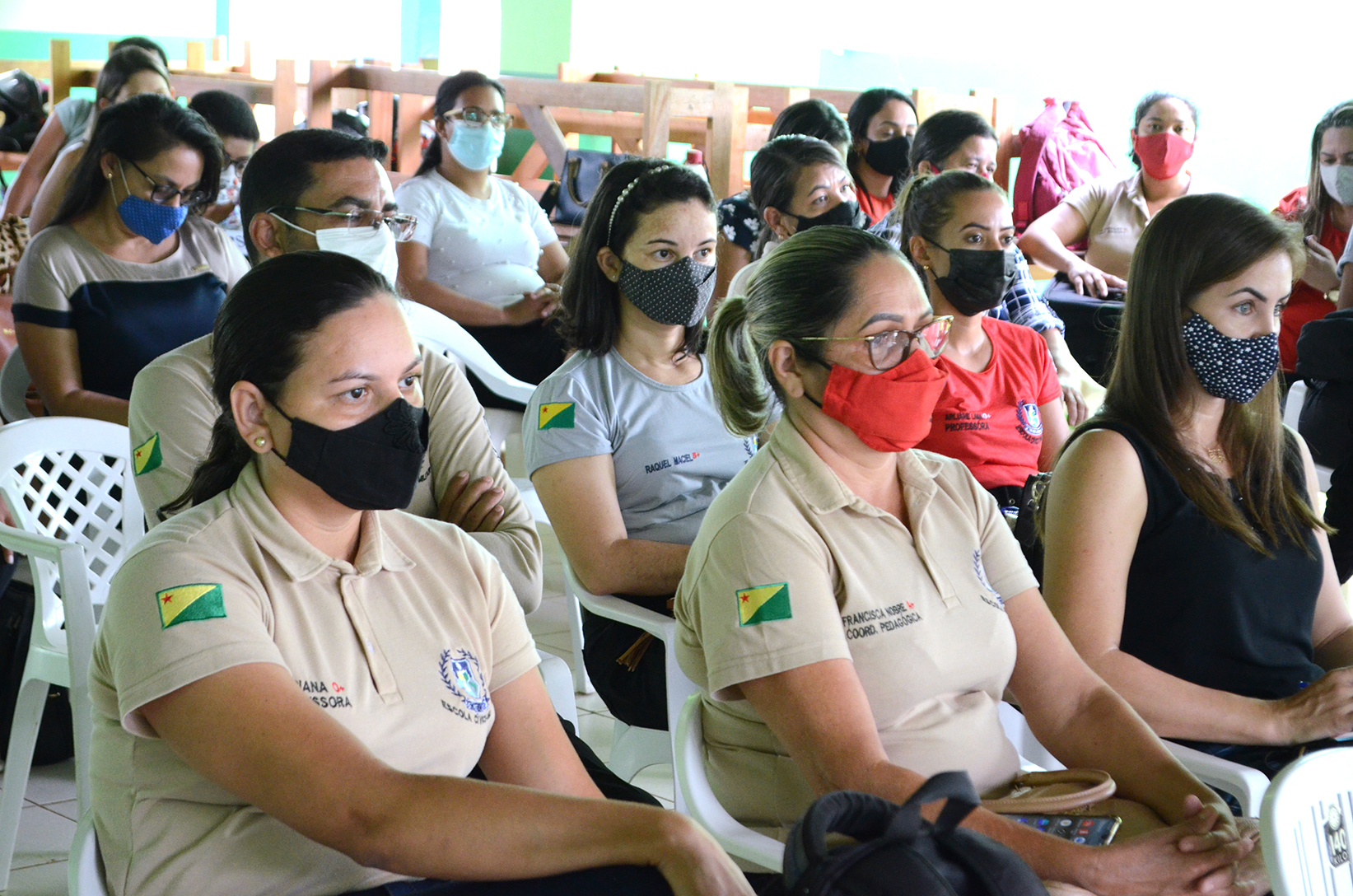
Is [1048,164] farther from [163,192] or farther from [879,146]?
[163,192]

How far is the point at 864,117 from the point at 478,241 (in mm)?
1520

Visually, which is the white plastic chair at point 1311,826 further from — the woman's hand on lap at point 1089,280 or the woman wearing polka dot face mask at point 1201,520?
the woman's hand on lap at point 1089,280

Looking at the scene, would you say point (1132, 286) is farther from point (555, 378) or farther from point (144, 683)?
point (144, 683)

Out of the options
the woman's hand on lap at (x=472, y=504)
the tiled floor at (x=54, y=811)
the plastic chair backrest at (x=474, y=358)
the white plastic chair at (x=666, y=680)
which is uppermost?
the woman's hand on lap at (x=472, y=504)

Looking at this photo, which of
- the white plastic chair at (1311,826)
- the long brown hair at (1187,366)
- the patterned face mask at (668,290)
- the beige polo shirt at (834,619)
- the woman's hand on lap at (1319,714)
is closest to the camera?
the white plastic chair at (1311,826)

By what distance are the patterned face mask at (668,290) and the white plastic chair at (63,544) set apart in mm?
963

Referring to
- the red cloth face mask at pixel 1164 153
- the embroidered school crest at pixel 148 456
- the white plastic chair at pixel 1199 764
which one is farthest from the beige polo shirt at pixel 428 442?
the red cloth face mask at pixel 1164 153

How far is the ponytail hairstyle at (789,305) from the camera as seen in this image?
176cm

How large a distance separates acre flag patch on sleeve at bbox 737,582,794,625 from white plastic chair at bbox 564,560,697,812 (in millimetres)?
368

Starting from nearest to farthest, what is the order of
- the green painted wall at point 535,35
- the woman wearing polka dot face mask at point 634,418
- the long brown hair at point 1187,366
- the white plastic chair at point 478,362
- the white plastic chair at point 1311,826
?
the white plastic chair at point 1311,826 → the long brown hair at point 1187,366 → the woman wearing polka dot face mask at point 634,418 → the white plastic chair at point 478,362 → the green painted wall at point 535,35

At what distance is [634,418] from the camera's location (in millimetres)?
2434

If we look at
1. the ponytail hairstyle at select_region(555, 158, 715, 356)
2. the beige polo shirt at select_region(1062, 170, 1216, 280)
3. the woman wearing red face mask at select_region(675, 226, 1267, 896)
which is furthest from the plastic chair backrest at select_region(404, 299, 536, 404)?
the beige polo shirt at select_region(1062, 170, 1216, 280)

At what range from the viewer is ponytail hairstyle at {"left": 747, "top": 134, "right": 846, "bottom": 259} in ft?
12.1

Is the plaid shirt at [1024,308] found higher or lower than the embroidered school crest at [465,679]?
higher
